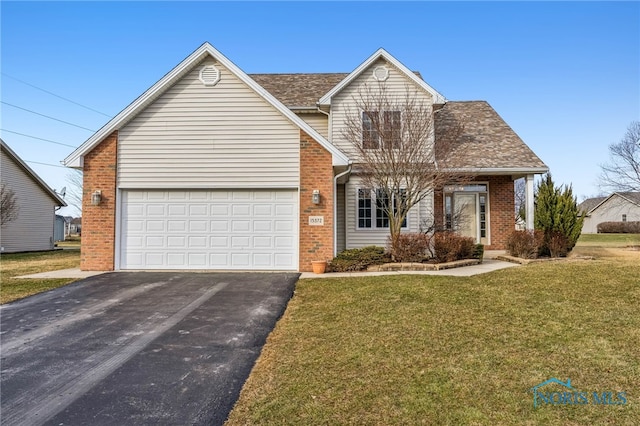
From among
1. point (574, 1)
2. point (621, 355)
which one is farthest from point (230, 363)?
point (574, 1)

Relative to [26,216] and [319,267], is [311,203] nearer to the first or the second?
[319,267]

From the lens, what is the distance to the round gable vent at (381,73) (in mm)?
13133

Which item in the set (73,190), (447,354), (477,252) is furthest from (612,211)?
(73,190)

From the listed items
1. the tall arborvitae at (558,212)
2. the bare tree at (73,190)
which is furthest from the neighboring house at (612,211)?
the bare tree at (73,190)

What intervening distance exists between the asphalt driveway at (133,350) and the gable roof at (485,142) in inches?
354

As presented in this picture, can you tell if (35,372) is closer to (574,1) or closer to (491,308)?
(491,308)

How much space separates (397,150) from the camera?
1078 cm

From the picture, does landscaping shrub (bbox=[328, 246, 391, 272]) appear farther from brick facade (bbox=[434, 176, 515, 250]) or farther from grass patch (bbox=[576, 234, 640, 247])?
grass patch (bbox=[576, 234, 640, 247])

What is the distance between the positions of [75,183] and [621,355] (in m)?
60.8

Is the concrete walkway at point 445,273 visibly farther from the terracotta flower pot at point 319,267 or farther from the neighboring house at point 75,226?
the neighboring house at point 75,226

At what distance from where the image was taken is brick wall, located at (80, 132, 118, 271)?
10.5 metres

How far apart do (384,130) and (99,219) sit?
9.13 metres

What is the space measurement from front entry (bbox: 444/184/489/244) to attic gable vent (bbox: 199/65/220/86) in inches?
378

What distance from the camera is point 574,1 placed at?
10.3 metres
